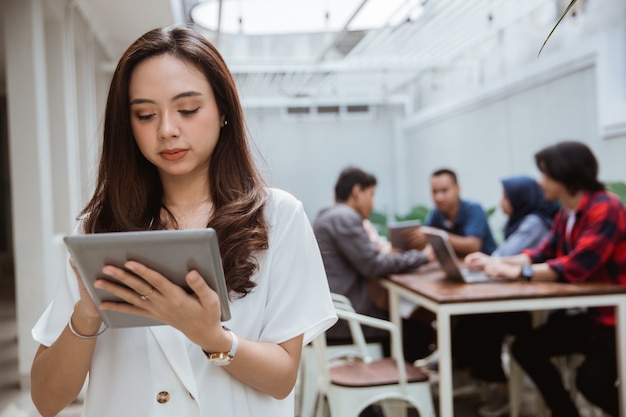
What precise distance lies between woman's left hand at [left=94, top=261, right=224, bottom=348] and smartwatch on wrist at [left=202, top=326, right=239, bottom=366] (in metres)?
0.07

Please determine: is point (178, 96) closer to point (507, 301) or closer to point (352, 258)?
point (507, 301)

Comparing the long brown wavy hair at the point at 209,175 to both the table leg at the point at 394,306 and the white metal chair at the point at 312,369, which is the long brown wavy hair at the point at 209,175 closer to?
the white metal chair at the point at 312,369

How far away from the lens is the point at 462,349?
3.93 meters

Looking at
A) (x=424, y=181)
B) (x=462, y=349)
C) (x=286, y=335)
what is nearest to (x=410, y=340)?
(x=462, y=349)

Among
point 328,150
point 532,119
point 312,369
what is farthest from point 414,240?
point 328,150

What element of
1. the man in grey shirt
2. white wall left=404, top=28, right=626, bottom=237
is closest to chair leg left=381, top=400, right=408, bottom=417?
the man in grey shirt

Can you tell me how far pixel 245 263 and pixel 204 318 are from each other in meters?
0.18

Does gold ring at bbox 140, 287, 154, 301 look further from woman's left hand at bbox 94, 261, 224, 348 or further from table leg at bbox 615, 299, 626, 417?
table leg at bbox 615, 299, 626, 417

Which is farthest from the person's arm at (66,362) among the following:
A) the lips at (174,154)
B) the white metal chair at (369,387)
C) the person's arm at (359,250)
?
the person's arm at (359,250)

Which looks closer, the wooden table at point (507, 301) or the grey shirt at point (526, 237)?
the wooden table at point (507, 301)

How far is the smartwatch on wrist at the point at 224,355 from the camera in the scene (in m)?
0.97

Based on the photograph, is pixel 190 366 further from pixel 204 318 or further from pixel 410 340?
pixel 410 340

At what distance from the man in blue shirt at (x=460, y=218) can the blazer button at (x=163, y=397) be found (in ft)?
11.9

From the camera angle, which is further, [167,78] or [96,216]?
[96,216]
